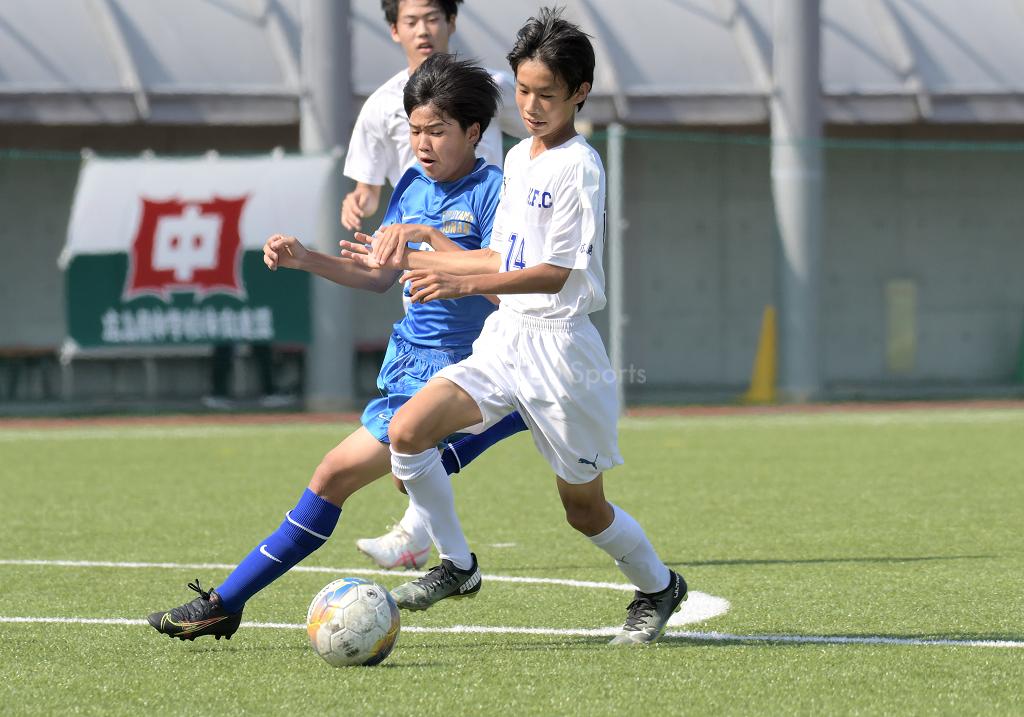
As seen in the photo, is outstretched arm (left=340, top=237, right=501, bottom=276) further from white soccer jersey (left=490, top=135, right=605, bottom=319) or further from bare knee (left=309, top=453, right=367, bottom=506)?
bare knee (left=309, top=453, right=367, bottom=506)

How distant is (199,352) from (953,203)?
9.58 meters

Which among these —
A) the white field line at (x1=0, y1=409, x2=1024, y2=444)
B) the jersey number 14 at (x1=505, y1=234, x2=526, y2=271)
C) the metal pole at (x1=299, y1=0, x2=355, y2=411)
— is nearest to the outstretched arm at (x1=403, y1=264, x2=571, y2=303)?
the jersey number 14 at (x1=505, y1=234, x2=526, y2=271)

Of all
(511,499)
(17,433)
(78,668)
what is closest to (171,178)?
(17,433)

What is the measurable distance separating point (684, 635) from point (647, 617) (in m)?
0.22

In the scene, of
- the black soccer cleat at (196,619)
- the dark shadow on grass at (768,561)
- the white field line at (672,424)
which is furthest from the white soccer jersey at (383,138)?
the white field line at (672,424)

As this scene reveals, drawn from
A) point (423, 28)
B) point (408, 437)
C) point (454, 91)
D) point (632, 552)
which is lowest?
point (632, 552)

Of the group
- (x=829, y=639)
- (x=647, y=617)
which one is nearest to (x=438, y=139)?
(x=647, y=617)

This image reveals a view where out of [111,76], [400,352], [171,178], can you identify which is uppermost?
[111,76]

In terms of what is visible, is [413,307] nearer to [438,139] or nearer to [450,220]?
[450,220]

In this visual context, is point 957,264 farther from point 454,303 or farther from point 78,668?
point 78,668

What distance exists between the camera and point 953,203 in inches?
803

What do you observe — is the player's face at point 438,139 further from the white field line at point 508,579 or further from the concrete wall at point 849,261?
the concrete wall at point 849,261

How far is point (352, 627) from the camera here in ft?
15.3

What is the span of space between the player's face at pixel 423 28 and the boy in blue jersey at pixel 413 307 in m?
1.01
